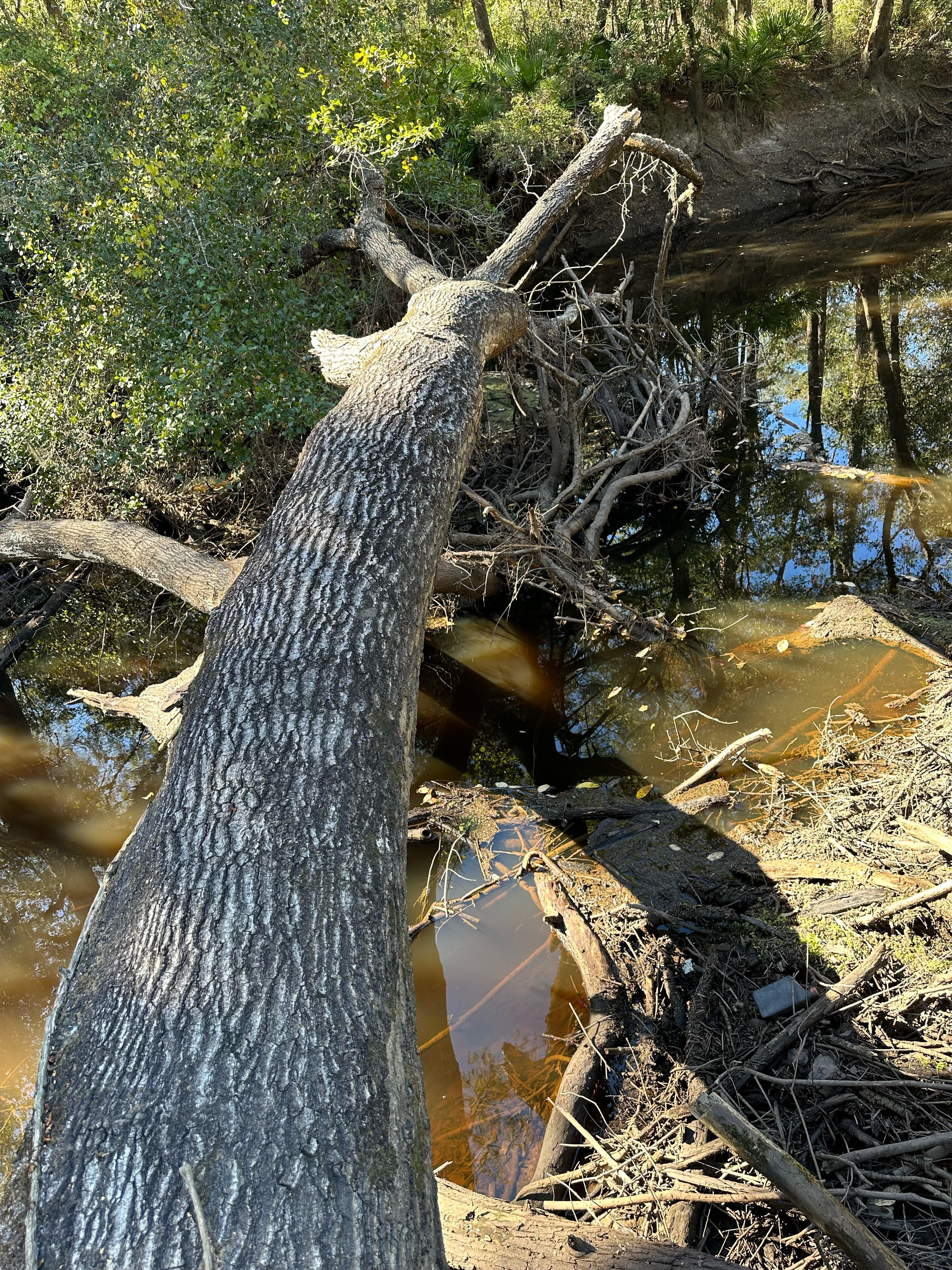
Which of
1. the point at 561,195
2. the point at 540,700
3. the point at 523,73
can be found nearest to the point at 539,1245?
the point at 540,700

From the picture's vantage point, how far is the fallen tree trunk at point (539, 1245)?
2072 mm

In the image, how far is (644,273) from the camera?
14422 mm

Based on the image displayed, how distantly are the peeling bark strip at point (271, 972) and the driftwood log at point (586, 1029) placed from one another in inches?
52.8

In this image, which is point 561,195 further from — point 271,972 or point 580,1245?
point 580,1245

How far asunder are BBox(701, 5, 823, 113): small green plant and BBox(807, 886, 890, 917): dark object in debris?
19.7 meters

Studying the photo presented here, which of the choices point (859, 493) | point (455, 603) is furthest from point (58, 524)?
point (859, 493)

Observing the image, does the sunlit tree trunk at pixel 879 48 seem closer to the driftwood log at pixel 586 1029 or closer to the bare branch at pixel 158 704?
the bare branch at pixel 158 704

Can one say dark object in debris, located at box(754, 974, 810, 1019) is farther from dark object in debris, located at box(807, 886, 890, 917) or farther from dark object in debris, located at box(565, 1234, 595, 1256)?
dark object in debris, located at box(565, 1234, 595, 1256)

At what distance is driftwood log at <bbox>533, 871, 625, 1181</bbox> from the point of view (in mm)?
2701

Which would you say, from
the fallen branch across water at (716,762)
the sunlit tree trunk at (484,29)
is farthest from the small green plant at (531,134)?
the fallen branch across water at (716,762)

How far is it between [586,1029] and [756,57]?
812 inches

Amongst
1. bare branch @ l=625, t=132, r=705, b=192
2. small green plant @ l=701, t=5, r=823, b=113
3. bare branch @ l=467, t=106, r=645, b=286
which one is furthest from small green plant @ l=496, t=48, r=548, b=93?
bare branch @ l=467, t=106, r=645, b=286

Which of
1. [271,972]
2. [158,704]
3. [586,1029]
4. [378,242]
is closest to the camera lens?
[271,972]

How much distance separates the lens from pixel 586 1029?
3.08 m
